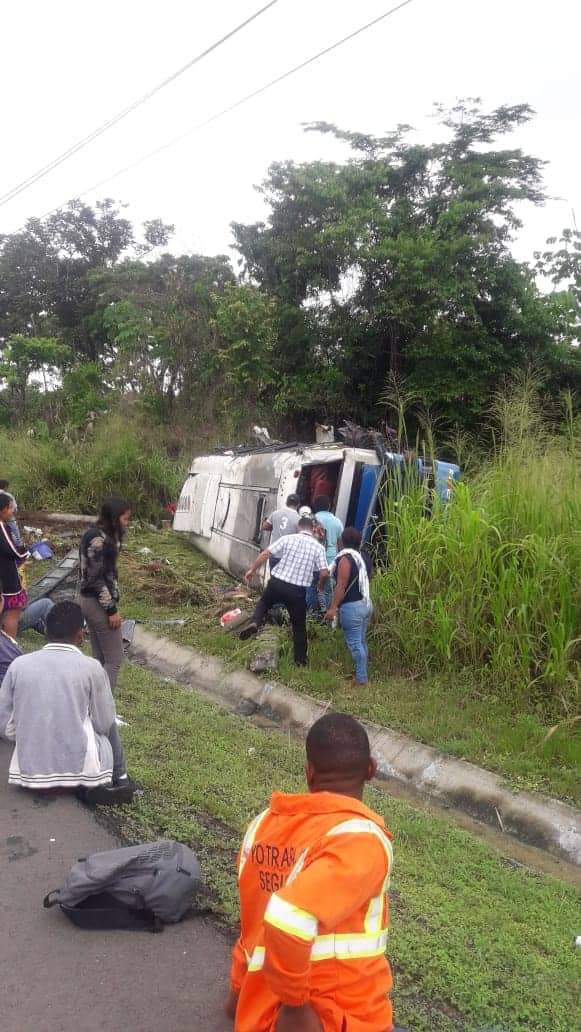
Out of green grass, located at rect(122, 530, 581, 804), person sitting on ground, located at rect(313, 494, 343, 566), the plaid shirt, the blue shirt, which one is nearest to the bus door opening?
person sitting on ground, located at rect(313, 494, 343, 566)

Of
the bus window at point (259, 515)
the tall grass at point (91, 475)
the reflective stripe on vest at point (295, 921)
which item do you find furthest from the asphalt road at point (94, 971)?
the tall grass at point (91, 475)

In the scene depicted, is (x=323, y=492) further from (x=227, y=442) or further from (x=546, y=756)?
(x=227, y=442)

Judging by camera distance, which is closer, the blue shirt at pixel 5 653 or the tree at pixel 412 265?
the blue shirt at pixel 5 653

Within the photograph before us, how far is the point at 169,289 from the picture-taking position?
21203 millimetres

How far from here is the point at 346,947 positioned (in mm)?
2020

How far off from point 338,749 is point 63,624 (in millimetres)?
2791

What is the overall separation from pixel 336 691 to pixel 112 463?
10.3 m

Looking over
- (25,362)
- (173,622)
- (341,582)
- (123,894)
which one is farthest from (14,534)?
(25,362)

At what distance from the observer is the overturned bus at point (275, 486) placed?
32.7 ft

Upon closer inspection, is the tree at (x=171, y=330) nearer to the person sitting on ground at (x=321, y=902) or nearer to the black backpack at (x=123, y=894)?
the black backpack at (x=123, y=894)

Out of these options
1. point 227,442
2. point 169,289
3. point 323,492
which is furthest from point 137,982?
point 169,289

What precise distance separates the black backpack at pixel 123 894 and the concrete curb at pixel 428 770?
2.44 m

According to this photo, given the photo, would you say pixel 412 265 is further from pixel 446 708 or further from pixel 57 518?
pixel 446 708

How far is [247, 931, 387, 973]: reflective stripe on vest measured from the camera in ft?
6.54
